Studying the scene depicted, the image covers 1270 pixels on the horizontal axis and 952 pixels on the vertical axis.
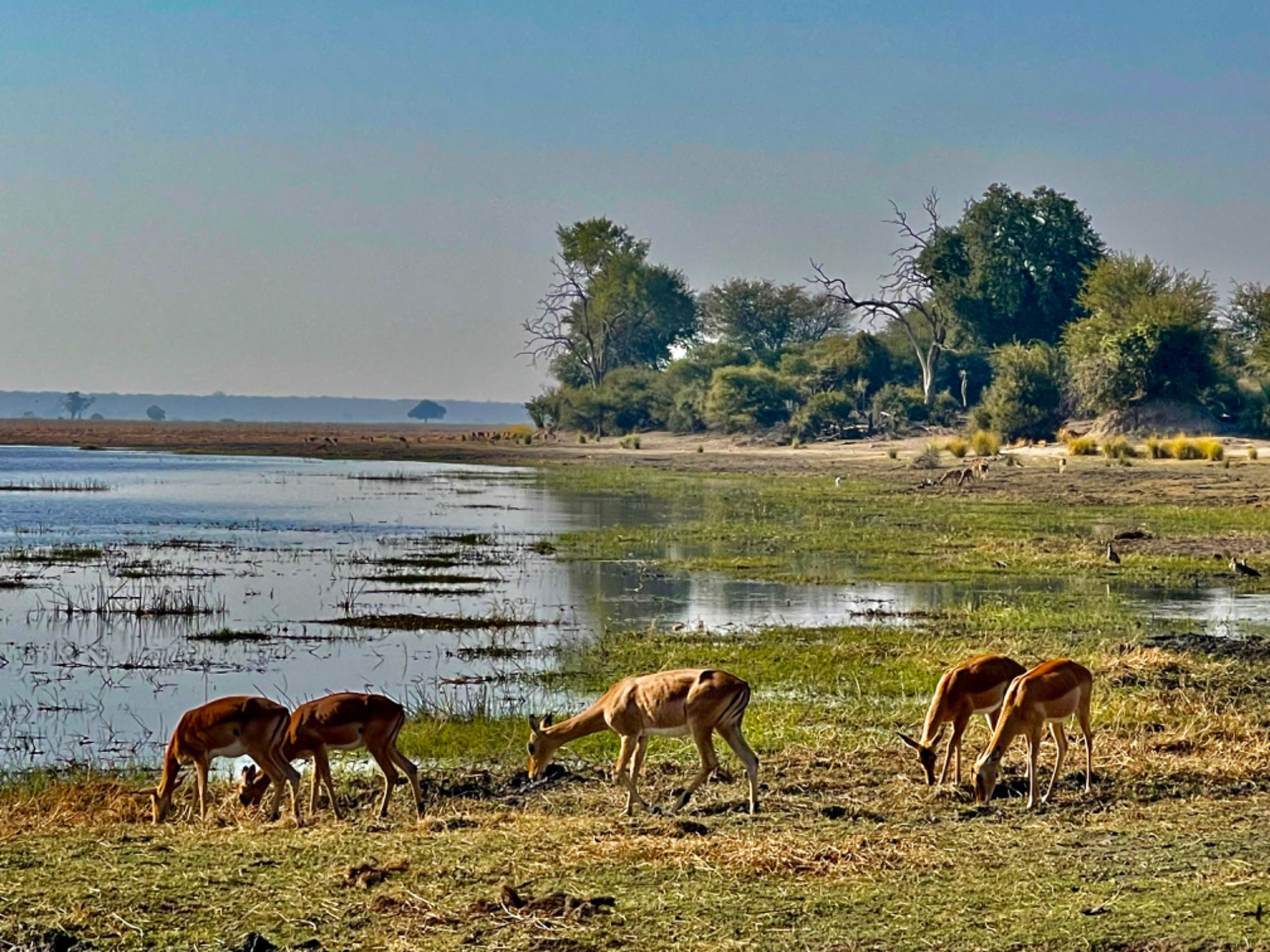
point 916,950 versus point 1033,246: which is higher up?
point 1033,246

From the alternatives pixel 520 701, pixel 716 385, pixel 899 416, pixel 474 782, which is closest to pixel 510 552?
pixel 520 701

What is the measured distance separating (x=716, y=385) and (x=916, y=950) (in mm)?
73954

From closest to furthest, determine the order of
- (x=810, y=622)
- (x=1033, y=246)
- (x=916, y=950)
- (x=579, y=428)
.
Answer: (x=916, y=950), (x=810, y=622), (x=1033, y=246), (x=579, y=428)

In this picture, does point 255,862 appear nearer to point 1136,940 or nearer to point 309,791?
point 309,791

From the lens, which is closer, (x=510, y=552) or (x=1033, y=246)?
(x=510, y=552)

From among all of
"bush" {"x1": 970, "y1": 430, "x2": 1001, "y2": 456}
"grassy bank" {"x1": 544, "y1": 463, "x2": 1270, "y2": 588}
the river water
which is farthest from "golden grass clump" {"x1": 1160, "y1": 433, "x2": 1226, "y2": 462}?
the river water

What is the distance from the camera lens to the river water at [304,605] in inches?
627

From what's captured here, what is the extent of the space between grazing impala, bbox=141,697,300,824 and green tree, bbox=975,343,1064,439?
56082 millimetres

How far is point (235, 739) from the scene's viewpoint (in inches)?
395

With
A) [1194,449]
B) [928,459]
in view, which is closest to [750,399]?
[928,459]

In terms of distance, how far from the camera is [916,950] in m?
7.04

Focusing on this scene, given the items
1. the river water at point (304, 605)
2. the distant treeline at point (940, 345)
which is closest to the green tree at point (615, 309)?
the distant treeline at point (940, 345)

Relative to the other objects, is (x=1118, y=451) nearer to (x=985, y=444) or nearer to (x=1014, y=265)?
(x=985, y=444)

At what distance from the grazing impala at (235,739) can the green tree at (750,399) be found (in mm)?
68841
